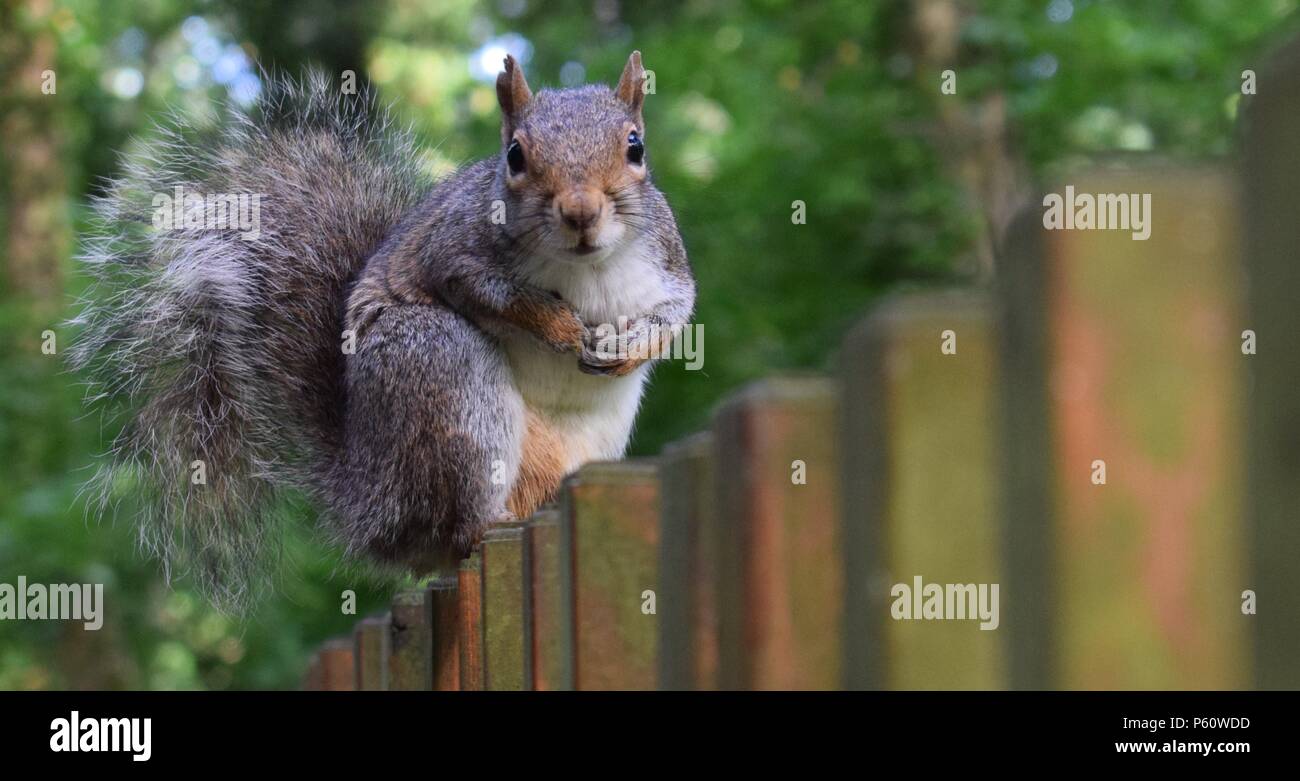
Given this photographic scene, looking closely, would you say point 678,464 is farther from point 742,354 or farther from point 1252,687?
point 742,354

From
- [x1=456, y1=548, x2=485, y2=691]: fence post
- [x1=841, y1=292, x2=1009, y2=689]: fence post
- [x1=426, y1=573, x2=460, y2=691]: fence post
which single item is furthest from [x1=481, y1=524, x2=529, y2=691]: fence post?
[x1=841, y1=292, x2=1009, y2=689]: fence post

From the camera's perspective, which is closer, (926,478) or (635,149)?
(926,478)

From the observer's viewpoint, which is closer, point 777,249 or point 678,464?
point 678,464

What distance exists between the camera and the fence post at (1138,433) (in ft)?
2.04

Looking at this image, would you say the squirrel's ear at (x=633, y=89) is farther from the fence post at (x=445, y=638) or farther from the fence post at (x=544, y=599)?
the fence post at (x=544, y=599)

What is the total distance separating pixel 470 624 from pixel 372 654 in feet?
1.81

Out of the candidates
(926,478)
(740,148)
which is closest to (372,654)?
(926,478)

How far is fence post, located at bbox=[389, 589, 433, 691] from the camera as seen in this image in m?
2.29

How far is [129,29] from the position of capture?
1005 centimetres

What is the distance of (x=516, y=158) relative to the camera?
2.29m

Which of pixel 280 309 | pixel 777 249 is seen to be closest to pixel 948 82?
pixel 777 249

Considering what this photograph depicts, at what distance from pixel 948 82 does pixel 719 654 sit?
477 cm

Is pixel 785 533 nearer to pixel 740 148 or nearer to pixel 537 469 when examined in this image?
pixel 537 469
